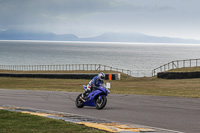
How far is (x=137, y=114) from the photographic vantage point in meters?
12.6

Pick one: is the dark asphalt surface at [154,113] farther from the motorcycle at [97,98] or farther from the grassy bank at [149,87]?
the grassy bank at [149,87]

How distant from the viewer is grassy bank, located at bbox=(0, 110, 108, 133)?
8.95 m

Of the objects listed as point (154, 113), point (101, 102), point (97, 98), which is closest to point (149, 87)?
point (97, 98)

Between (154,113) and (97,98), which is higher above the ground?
(97,98)

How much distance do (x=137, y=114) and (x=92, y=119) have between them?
216cm

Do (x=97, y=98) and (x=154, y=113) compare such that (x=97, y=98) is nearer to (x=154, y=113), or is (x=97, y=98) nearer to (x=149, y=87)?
(x=154, y=113)

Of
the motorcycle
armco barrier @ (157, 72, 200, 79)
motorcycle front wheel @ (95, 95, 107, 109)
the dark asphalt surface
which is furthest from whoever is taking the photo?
armco barrier @ (157, 72, 200, 79)

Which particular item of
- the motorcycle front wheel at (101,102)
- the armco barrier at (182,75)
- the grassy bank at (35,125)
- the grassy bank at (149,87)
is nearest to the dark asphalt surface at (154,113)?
the motorcycle front wheel at (101,102)

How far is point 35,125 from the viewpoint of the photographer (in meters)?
9.80

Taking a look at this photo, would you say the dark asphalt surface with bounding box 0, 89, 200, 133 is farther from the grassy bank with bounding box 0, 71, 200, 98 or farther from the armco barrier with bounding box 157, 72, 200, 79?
the armco barrier with bounding box 157, 72, 200, 79

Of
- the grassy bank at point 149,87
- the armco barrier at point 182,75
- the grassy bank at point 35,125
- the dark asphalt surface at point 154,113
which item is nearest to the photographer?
the grassy bank at point 35,125

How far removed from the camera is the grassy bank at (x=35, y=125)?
8.95 metres

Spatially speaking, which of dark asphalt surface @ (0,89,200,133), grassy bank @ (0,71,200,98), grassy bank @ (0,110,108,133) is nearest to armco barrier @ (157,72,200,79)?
grassy bank @ (0,71,200,98)

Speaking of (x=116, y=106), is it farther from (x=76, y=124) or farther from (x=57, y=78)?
(x=57, y=78)
